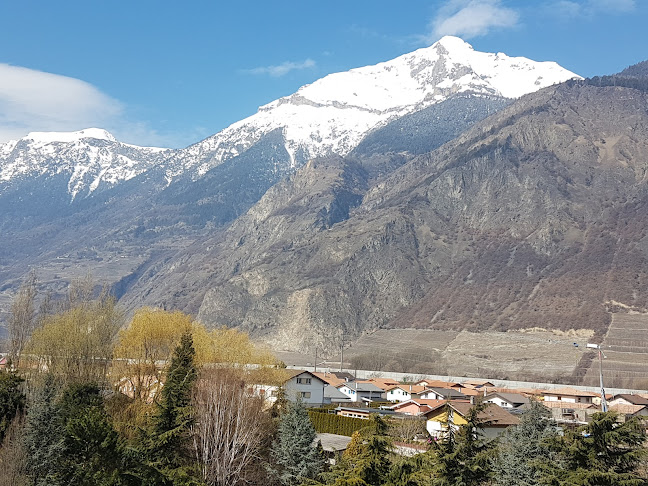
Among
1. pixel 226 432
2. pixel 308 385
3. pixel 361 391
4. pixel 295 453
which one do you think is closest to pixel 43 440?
pixel 226 432

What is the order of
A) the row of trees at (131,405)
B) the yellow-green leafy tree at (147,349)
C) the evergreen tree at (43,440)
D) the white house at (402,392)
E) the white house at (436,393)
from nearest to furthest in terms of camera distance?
the row of trees at (131,405) → the evergreen tree at (43,440) → the yellow-green leafy tree at (147,349) → the white house at (436,393) → the white house at (402,392)

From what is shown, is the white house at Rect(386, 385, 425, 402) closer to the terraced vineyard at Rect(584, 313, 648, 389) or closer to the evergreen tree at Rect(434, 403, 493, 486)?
the terraced vineyard at Rect(584, 313, 648, 389)

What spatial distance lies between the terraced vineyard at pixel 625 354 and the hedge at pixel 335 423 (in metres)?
92.5

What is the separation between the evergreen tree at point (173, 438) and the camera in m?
29.3

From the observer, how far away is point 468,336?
189m

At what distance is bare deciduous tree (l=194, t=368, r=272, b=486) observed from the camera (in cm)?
3654

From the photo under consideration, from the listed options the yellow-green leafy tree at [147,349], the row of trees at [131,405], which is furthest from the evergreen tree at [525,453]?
the yellow-green leafy tree at [147,349]

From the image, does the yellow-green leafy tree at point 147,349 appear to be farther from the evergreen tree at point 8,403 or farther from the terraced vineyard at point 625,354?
the terraced vineyard at point 625,354

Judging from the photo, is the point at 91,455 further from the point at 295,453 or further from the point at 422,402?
the point at 422,402

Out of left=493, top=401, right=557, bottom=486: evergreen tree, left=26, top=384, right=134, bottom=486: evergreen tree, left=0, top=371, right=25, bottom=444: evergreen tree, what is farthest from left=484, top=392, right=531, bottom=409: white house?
left=26, top=384, right=134, bottom=486: evergreen tree

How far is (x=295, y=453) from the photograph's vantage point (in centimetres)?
3812

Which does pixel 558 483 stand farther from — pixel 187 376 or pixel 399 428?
pixel 399 428

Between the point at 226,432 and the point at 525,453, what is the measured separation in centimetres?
1690

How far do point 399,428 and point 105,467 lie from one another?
29206 millimetres
